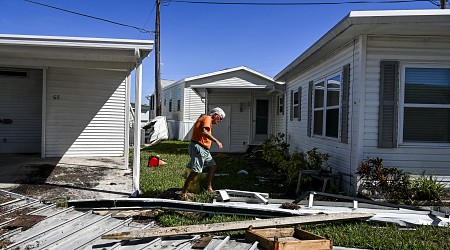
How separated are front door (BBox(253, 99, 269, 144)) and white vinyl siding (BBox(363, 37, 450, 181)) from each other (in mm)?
9613

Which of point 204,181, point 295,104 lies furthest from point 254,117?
point 204,181

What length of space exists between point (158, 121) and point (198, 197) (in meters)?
15.4

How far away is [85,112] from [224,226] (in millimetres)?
7940

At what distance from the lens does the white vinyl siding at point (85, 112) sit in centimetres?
1062

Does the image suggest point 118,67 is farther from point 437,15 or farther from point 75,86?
point 437,15

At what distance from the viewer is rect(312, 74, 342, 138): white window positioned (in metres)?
7.77

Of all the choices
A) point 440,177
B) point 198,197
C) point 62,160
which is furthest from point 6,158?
point 440,177

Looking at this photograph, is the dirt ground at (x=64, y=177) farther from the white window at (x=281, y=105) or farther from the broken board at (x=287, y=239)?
the white window at (x=281, y=105)

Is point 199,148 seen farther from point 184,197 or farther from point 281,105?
point 281,105

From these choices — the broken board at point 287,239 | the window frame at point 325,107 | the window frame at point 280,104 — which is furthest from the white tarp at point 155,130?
the broken board at point 287,239

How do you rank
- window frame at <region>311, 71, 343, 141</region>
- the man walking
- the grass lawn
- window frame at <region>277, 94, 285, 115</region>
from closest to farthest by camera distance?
the grass lawn
the man walking
window frame at <region>311, 71, 343, 141</region>
window frame at <region>277, 94, 285, 115</region>

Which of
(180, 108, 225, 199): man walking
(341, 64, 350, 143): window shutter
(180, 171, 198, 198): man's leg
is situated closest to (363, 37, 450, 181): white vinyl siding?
(341, 64, 350, 143): window shutter

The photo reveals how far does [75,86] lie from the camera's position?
35.4ft

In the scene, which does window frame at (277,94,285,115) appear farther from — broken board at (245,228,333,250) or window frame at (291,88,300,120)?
broken board at (245,228,333,250)
